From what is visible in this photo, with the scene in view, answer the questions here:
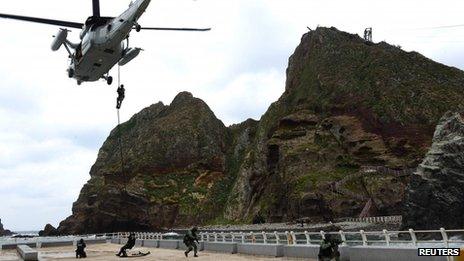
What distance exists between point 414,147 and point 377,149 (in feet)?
21.4

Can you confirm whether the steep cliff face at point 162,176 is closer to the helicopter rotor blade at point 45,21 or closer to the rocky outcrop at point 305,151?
the rocky outcrop at point 305,151

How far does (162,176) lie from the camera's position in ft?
500

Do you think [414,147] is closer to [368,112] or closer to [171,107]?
[368,112]

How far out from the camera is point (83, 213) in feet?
447

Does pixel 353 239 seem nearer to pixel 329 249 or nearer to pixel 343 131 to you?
pixel 329 249

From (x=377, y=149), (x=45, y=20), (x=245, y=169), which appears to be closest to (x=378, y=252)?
(x=45, y=20)

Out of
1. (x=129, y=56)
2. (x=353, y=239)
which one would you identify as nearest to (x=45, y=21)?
(x=129, y=56)

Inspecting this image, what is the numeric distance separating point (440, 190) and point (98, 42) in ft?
152

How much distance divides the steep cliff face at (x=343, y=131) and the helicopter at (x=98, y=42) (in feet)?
191

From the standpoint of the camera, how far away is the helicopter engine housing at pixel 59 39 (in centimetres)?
2962

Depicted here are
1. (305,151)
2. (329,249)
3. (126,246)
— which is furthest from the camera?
(305,151)

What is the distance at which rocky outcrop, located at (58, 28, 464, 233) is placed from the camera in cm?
8444

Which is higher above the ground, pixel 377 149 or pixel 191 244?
pixel 377 149

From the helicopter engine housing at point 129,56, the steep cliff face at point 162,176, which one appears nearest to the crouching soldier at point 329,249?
the helicopter engine housing at point 129,56
